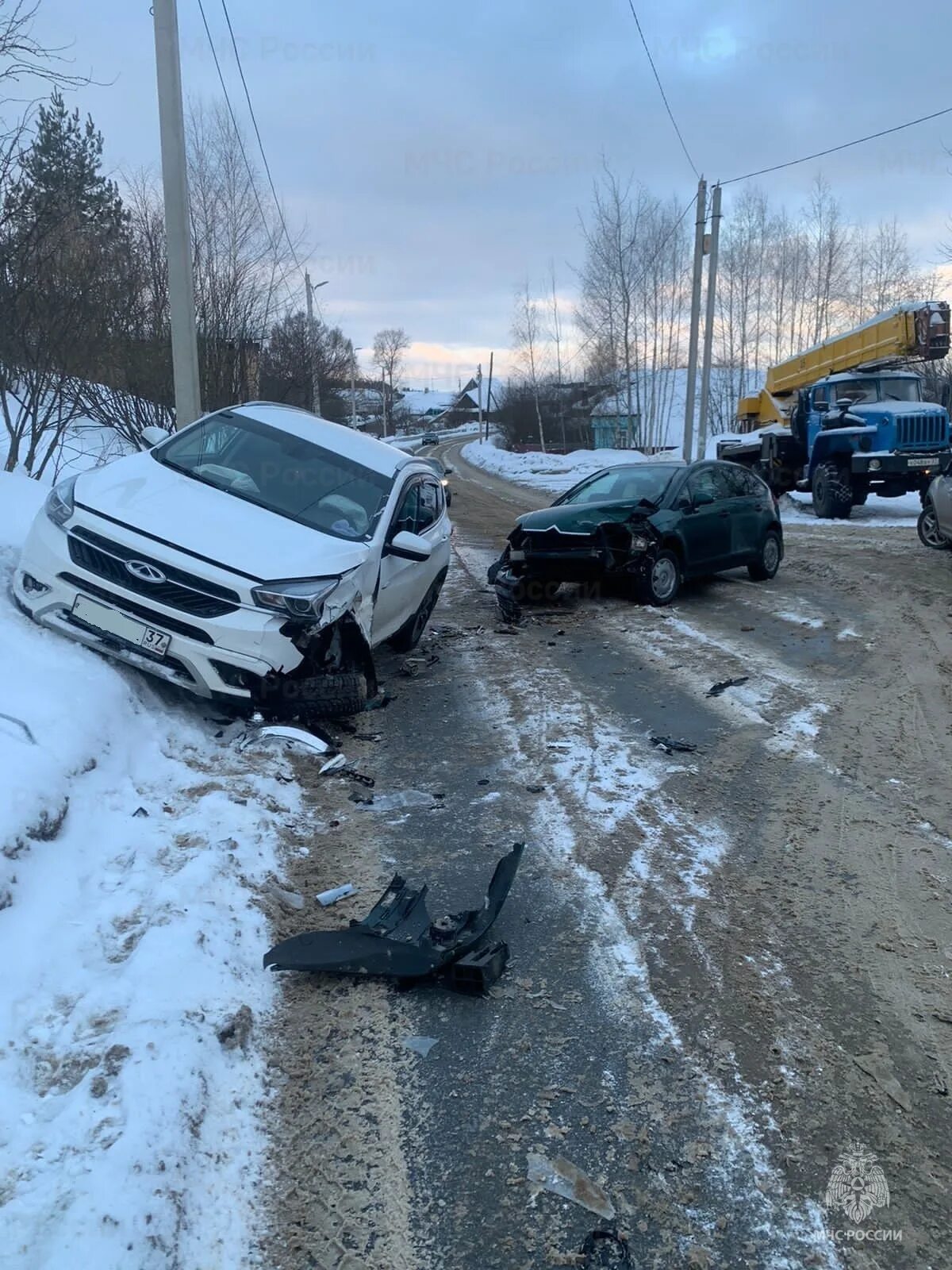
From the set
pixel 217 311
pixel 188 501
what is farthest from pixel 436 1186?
pixel 217 311

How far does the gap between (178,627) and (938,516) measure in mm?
11633

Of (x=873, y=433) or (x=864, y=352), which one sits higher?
(x=864, y=352)

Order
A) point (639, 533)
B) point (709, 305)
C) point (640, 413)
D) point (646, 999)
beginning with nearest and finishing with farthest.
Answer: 1. point (646, 999)
2. point (639, 533)
3. point (709, 305)
4. point (640, 413)

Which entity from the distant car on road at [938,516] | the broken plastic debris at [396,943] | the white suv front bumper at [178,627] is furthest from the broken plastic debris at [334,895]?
the distant car on road at [938,516]

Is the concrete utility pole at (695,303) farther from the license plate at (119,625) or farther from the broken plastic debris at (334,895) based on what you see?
the broken plastic debris at (334,895)

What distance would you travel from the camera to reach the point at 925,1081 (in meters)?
2.89

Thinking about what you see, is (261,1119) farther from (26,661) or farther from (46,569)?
(46,569)

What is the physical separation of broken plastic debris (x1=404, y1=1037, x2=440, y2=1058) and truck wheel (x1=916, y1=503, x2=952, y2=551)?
511 inches

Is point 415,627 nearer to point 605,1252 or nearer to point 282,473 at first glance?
point 282,473

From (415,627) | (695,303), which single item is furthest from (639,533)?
(695,303)

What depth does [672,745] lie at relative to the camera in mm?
6035

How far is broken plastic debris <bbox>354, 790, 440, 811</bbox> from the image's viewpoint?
5125 mm

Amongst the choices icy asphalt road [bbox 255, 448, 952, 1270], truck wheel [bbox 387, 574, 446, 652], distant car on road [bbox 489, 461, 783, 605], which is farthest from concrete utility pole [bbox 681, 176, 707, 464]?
icy asphalt road [bbox 255, 448, 952, 1270]

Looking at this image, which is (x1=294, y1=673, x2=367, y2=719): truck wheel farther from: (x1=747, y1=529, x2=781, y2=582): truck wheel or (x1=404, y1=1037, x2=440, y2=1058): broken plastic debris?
(x1=747, y1=529, x2=781, y2=582): truck wheel
